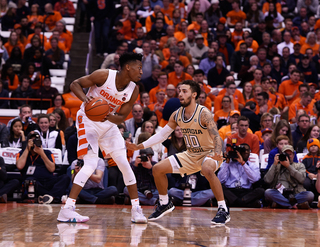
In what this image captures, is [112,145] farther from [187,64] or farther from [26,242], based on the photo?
[187,64]

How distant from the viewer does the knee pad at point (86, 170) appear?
223 inches

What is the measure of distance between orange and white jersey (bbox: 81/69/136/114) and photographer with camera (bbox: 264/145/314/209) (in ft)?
12.3

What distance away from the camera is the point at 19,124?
9.56 metres

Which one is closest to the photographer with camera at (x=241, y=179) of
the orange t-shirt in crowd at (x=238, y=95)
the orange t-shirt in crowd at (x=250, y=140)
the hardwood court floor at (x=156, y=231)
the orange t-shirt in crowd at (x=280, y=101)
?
the orange t-shirt in crowd at (x=250, y=140)

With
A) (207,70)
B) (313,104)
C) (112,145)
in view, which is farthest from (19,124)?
(313,104)

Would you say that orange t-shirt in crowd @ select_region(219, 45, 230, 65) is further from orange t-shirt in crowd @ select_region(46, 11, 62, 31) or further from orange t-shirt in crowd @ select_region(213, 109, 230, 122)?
orange t-shirt in crowd @ select_region(46, 11, 62, 31)

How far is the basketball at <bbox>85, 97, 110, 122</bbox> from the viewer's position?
549cm

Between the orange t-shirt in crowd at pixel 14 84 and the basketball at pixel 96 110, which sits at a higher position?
the orange t-shirt in crowd at pixel 14 84

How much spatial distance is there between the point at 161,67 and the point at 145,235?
895 centimetres

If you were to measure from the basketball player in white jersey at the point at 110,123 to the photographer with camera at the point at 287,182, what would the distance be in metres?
3.72

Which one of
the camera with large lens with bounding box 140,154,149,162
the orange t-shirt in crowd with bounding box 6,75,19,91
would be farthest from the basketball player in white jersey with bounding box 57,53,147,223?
the orange t-shirt in crowd with bounding box 6,75,19,91

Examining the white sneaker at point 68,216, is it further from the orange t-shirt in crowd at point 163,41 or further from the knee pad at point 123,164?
the orange t-shirt in crowd at point 163,41

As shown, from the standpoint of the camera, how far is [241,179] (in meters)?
8.97

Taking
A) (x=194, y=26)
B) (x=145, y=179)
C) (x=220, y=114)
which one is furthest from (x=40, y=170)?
(x=194, y=26)
